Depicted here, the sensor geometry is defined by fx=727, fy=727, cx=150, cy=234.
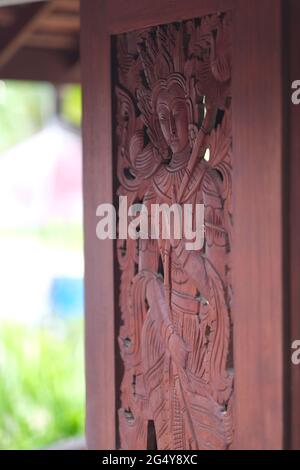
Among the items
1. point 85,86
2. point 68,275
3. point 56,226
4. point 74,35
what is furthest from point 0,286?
point 85,86

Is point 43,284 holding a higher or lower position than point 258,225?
lower

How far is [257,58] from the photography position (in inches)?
66.3

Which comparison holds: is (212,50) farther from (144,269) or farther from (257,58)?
Answer: (144,269)

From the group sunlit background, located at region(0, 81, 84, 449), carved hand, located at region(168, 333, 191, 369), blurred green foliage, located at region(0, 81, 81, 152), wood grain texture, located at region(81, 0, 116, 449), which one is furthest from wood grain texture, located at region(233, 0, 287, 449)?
blurred green foliage, located at region(0, 81, 81, 152)

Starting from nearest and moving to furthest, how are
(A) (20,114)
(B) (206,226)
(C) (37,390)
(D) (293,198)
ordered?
1. (D) (293,198)
2. (B) (206,226)
3. (C) (37,390)
4. (A) (20,114)

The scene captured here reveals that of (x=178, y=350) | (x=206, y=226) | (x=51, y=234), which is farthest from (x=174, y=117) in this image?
(x=51, y=234)

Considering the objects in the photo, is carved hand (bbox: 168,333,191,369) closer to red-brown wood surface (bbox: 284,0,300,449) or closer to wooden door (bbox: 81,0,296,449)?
wooden door (bbox: 81,0,296,449)

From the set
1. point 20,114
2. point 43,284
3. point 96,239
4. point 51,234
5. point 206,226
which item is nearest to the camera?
point 206,226

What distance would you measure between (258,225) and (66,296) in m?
5.37

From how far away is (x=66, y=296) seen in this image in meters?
6.94

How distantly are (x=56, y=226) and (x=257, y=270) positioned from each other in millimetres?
7969

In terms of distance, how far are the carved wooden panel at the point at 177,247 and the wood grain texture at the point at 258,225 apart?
0.05m

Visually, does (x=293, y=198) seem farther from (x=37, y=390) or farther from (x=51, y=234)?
(x=51, y=234)

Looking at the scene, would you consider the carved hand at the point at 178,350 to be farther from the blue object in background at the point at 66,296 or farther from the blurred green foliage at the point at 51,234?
the blurred green foliage at the point at 51,234
